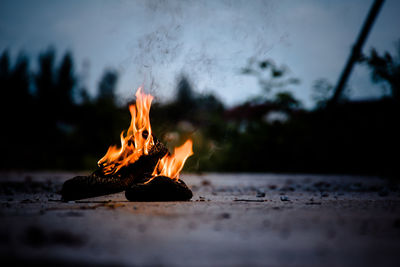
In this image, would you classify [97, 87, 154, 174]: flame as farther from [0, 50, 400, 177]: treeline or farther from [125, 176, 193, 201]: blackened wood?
[0, 50, 400, 177]: treeline

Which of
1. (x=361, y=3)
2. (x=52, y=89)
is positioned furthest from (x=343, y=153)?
(x=52, y=89)

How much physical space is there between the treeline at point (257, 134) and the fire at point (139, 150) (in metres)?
3.55

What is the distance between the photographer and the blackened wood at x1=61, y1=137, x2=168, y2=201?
395cm

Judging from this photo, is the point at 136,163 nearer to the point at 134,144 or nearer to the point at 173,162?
the point at 134,144

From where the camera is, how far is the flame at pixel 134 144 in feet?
14.0

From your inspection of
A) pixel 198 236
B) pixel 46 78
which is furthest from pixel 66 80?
pixel 198 236

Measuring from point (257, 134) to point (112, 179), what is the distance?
874 centimetres

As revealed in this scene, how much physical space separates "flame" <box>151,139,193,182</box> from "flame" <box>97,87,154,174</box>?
0.35 m

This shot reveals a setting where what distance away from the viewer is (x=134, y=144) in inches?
172

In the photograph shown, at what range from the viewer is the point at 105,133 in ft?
46.8

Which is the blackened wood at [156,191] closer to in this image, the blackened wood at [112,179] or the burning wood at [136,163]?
the burning wood at [136,163]

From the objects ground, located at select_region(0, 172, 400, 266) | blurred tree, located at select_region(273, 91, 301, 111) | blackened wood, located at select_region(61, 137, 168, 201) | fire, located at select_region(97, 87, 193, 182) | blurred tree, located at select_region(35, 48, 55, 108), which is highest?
blurred tree, located at select_region(35, 48, 55, 108)

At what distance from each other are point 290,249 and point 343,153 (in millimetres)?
10214

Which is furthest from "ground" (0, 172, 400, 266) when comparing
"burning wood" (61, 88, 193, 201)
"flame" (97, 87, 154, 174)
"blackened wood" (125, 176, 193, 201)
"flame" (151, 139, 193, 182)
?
"flame" (151, 139, 193, 182)
